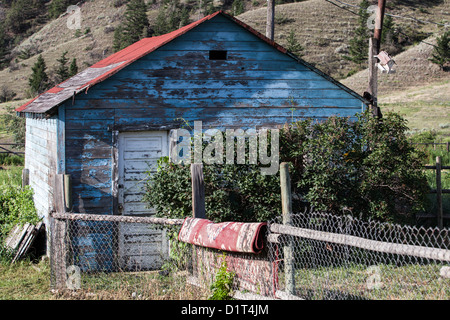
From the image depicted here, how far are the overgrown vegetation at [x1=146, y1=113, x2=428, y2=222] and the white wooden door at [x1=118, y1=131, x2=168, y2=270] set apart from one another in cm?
73

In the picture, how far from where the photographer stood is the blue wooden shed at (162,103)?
891 centimetres

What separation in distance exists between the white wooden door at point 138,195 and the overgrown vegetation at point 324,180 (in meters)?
0.73

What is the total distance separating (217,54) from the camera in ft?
31.7

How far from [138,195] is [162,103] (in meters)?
1.65

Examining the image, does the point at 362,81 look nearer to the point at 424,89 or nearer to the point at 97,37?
the point at 424,89

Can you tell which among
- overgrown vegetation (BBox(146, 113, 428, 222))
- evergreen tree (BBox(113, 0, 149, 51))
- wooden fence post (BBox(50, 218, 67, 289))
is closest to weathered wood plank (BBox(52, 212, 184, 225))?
wooden fence post (BBox(50, 218, 67, 289))

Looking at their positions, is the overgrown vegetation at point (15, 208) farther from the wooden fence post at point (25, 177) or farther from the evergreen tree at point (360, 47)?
the evergreen tree at point (360, 47)

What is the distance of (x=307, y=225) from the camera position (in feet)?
27.7

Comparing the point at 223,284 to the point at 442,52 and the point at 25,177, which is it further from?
the point at 442,52

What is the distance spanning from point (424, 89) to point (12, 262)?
4091 cm

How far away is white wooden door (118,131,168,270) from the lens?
30.2 feet

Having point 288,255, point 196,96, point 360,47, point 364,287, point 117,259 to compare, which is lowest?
point 117,259

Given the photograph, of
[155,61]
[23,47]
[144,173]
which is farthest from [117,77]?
[23,47]

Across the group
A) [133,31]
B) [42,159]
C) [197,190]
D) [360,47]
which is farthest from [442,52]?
[197,190]
